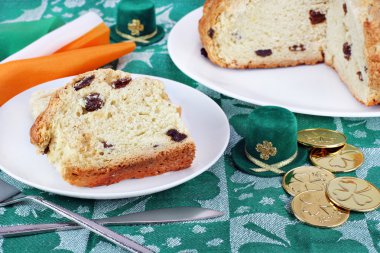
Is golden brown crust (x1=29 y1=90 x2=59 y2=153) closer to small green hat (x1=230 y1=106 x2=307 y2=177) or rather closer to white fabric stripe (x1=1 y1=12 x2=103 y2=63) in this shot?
small green hat (x1=230 y1=106 x2=307 y2=177)

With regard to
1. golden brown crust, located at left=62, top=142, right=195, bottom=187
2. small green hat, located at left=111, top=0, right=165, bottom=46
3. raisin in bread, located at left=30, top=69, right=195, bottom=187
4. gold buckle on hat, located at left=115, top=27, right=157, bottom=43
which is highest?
raisin in bread, located at left=30, top=69, right=195, bottom=187

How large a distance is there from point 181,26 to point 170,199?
1.52 m

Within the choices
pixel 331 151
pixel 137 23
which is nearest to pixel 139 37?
pixel 137 23

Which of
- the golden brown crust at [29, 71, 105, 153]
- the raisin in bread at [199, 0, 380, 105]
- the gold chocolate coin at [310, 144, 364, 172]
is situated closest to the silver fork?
the golden brown crust at [29, 71, 105, 153]

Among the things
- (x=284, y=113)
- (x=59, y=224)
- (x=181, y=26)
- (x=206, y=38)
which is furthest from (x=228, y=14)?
(x=59, y=224)

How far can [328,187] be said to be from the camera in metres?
2.34

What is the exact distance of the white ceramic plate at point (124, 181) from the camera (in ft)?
7.45

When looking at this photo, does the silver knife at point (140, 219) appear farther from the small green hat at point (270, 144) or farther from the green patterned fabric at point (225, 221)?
the small green hat at point (270, 144)

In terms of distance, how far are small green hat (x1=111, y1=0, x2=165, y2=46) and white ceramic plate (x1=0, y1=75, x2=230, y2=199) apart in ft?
2.83

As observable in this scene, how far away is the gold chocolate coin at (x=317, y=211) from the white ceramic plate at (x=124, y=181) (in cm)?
36

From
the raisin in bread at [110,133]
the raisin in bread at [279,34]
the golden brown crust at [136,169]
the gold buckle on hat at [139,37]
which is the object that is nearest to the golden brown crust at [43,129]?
the raisin in bread at [110,133]

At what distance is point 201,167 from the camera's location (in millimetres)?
2379

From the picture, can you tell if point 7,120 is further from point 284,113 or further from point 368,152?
point 368,152

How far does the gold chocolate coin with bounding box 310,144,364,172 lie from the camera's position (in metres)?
2.54
